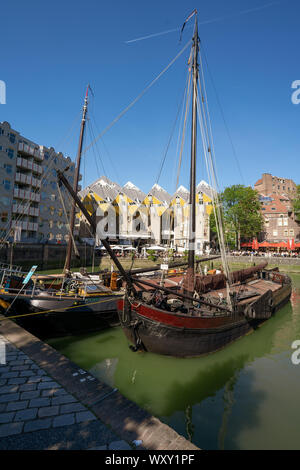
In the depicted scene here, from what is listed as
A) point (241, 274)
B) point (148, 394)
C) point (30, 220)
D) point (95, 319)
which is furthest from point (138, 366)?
point (30, 220)

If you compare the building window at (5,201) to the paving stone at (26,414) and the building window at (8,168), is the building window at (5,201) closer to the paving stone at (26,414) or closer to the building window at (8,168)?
the building window at (8,168)

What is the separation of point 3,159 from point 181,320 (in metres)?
39.5

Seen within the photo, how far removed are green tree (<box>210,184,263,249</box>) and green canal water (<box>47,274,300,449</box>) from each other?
54.3m

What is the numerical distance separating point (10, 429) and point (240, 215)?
65.5 metres

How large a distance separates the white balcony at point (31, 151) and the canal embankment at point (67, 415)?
41.1m

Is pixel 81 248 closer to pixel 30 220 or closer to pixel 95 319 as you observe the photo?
pixel 30 220

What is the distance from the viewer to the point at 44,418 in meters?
4.46

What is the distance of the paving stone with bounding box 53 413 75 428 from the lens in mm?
4293

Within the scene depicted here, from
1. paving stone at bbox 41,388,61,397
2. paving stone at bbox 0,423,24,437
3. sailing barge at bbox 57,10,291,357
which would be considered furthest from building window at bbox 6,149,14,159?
paving stone at bbox 0,423,24,437

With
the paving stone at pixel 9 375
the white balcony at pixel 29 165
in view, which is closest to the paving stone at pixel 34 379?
the paving stone at pixel 9 375

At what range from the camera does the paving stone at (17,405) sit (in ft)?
15.6

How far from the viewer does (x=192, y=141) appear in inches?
513

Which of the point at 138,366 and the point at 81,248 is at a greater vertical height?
the point at 81,248

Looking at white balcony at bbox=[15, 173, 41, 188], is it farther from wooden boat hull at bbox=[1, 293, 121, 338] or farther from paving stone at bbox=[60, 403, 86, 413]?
paving stone at bbox=[60, 403, 86, 413]
